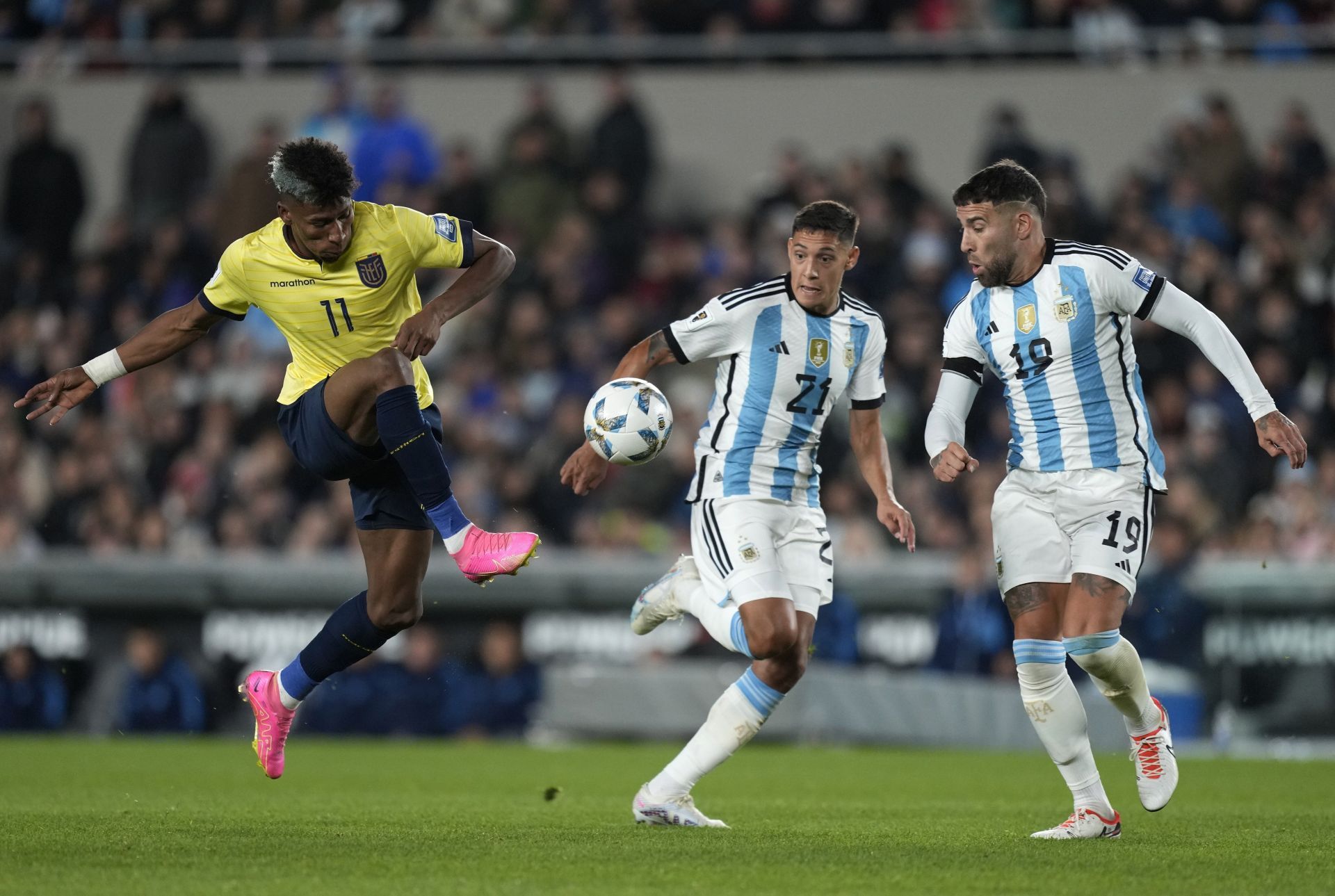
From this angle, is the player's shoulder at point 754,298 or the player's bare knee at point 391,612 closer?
the player's shoulder at point 754,298

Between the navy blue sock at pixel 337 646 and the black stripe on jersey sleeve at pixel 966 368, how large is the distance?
2.50 m

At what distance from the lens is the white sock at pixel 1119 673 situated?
6.68m

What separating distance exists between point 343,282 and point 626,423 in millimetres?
1237

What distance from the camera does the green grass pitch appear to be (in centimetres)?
529

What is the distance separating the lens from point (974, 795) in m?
8.88

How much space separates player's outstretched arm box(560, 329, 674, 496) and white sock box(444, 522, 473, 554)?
0.41 metres

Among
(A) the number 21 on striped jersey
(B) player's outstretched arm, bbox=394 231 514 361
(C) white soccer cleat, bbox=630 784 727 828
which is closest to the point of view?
(B) player's outstretched arm, bbox=394 231 514 361

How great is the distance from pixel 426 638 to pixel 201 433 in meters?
3.62

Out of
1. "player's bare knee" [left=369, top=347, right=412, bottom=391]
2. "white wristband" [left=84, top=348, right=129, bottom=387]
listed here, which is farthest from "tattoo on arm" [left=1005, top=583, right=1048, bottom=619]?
"white wristband" [left=84, top=348, right=129, bottom=387]

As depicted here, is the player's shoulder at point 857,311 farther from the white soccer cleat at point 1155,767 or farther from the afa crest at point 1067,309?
the white soccer cleat at point 1155,767

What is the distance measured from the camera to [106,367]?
23.7ft

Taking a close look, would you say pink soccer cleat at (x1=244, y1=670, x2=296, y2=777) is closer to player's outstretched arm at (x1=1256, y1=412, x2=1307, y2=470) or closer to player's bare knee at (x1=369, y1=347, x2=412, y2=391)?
player's bare knee at (x1=369, y1=347, x2=412, y2=391)

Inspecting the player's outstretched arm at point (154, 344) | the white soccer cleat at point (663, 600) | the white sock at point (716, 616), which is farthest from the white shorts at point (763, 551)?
the player's outstretched arm at point (154, 344)

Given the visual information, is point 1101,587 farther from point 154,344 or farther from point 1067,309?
point 154,344
